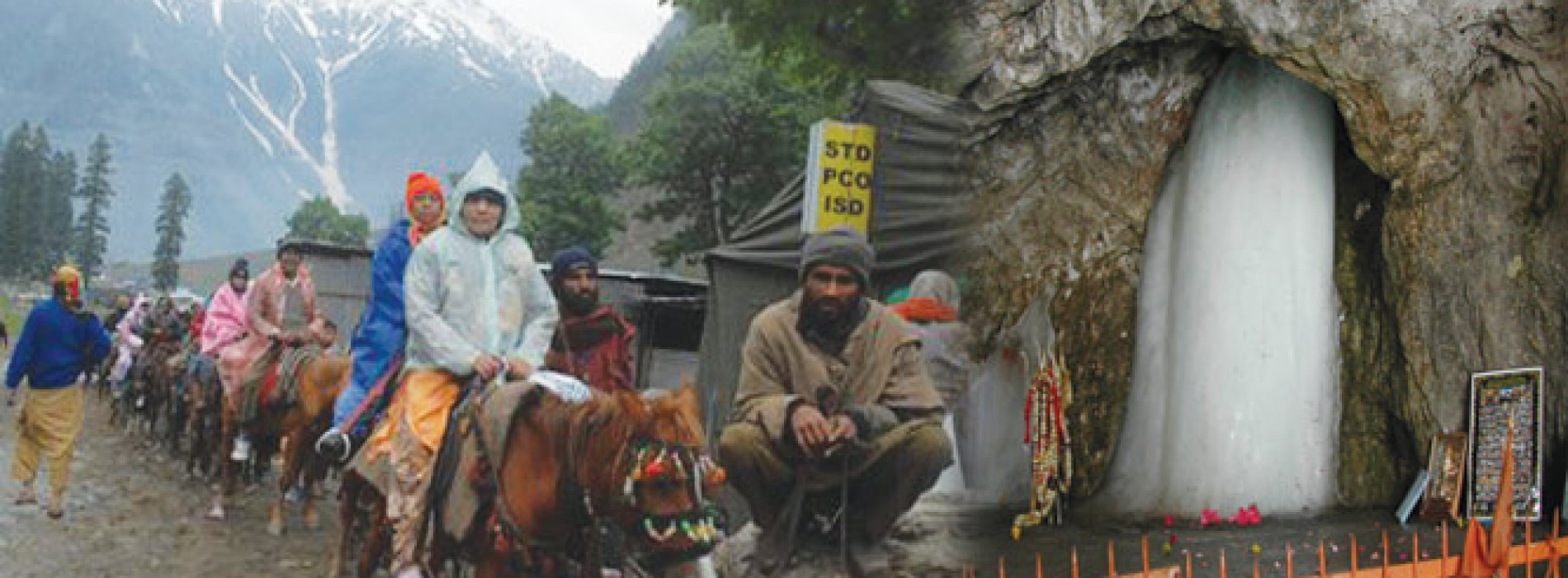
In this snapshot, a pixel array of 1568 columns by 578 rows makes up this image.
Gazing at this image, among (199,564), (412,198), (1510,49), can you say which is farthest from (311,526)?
(1510,49)

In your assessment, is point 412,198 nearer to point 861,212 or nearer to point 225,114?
point 225,114

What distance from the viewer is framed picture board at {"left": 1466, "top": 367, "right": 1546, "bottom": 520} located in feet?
22.0

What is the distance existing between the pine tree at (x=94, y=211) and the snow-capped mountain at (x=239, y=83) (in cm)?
4

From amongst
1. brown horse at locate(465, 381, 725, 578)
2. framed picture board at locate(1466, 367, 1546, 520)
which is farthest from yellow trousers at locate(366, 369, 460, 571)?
framed picture board at locate(1466, 367, 1546, 520)

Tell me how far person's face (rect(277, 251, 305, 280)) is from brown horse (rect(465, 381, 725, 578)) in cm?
212

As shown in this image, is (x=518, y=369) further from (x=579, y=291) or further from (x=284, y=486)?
(x=284, y=486)

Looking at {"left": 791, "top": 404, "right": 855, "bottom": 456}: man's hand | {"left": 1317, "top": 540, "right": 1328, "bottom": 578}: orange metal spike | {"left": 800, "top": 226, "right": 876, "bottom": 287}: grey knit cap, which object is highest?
{"left": 800, "top": 226, "right": 876, "bottom": 287}: grey knit cap

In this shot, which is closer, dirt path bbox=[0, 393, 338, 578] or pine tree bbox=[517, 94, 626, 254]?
pine tree bbox=[517, 94, 626, 254]

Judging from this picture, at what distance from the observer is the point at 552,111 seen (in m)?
4.45

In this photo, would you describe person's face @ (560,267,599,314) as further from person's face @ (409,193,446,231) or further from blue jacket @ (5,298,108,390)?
blue jacket @ (5,298,108,390)

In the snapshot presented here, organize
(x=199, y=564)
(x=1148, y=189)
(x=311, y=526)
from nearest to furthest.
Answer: (x=199, y=564) → (x=311, y=526) → (x=1148, y=189)

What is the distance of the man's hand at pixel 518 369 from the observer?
376 centimetres

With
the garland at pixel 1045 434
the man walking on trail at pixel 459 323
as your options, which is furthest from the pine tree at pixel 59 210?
the garland at pixel 1045 434

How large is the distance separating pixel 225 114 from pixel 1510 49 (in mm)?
5947
